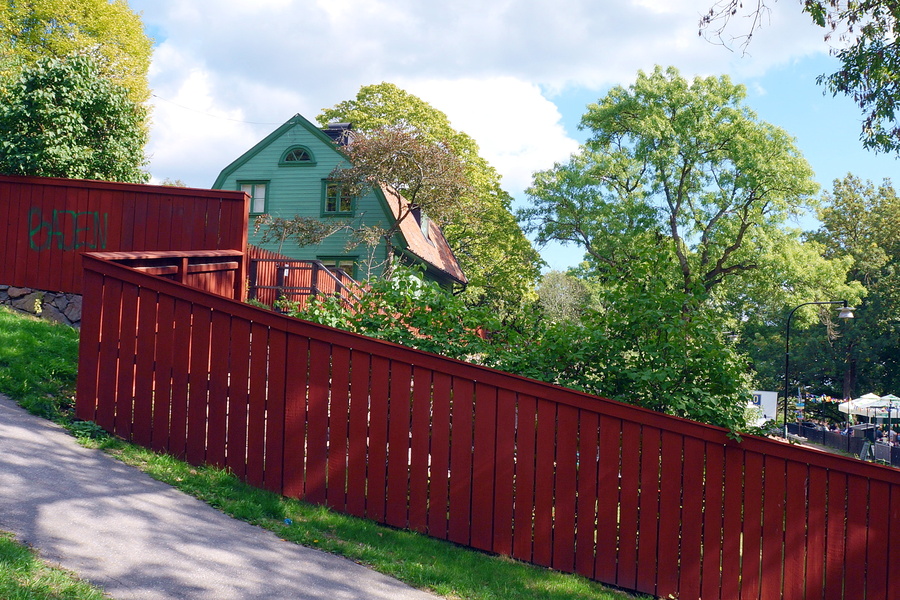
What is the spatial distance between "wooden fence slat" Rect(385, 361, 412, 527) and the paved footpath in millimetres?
1211

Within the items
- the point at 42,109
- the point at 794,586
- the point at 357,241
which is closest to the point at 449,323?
the point at 794,586

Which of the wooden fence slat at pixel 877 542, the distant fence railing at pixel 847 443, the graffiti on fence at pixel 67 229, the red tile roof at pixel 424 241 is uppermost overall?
the red tile roof at pixel 424 241

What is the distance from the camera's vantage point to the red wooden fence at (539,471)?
6.69 metres

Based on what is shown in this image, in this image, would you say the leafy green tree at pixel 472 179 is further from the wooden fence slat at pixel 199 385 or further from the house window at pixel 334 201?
the wooden fence slat at pixel 199 385

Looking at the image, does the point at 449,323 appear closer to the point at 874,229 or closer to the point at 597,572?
the point at 597,572

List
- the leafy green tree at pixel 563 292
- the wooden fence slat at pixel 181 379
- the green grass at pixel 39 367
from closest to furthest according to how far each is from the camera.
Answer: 1. the wooden fence slat at pixel 181 379
2. the green grass at pixel 39 367
3. the leafy green tree at pixel 563 292

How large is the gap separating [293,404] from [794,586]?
15.9ft

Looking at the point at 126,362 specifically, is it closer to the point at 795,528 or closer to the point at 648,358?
the point at 648,358

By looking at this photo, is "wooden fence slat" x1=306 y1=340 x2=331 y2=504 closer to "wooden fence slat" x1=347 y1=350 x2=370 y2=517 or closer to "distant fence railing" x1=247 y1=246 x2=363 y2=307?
"wooden fence slat" x1=347 y1=350 x2=370 y2=517

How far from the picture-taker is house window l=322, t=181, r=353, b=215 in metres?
27.6

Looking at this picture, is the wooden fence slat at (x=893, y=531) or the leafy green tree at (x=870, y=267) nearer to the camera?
the wooden fence slat at (x=893, y=531)

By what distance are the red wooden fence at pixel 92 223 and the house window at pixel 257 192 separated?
16711mm

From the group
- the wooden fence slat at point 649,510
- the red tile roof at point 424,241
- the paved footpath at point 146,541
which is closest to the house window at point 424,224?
the red tile roof at point 424,241

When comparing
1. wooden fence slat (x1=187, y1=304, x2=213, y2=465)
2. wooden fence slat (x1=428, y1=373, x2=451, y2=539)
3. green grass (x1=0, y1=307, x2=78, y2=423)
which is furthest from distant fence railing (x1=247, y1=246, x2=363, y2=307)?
wooden fence slat (x1=428, y1=373, x2=451, y2=539)
